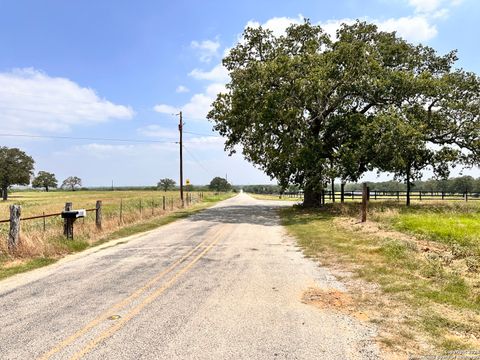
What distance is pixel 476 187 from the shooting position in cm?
12144

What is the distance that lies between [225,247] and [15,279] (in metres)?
6.85

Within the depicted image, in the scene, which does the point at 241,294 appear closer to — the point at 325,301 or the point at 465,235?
the point at 325,301

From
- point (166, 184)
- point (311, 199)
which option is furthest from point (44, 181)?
point (311, 199)

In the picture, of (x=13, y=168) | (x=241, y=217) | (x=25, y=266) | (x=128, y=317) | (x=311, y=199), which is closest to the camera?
(x=128, y=317)

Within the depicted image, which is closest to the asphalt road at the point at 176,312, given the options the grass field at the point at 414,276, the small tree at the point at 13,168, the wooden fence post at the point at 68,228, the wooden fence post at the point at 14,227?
the grass field at the point at 414,276

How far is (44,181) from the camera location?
502 feet

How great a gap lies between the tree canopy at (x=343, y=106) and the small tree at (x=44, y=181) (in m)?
139

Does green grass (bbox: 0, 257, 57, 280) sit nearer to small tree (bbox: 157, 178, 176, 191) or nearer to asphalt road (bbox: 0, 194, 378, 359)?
asphalt road (bbox: 0, 194, 378, 359)

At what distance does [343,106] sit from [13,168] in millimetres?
83099

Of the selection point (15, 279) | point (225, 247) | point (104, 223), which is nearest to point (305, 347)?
point (15, 279)

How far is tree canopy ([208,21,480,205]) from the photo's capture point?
27.8 meters

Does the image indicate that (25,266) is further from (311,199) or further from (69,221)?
(311,199)

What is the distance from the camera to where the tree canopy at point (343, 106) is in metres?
27.8

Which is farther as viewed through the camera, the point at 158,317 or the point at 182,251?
the point at 182,251
